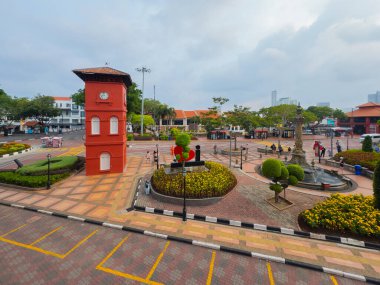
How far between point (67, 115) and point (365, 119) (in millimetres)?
121992

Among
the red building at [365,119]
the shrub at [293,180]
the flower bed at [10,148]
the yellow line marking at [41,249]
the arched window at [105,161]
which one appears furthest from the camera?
the red building at [365,119]

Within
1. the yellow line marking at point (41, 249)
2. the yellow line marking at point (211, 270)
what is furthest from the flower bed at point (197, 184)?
the yellow line marking at point (41, 249)

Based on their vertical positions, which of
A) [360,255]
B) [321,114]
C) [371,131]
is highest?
[321,114]

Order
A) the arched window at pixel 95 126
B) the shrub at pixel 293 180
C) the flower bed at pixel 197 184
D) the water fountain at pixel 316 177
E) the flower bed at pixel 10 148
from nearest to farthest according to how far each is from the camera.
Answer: the shrub at pixel 293 180 → the flower bed at pixel 197 184 → the water fountain at pixel 316 177 → the arched window at pixel 95 126 → the flower bed at pixel 10 148

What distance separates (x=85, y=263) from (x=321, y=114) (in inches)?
3345

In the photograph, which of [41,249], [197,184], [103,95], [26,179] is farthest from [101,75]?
[41,249]

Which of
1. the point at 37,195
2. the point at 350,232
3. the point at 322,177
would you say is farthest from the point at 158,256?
the point at 322,177

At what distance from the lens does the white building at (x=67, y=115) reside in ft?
278

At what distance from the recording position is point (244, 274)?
264 inches

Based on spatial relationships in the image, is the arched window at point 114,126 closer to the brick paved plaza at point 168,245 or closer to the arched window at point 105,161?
the arched window at point 105,161

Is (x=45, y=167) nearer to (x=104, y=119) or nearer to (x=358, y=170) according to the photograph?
(x=104, y=119)

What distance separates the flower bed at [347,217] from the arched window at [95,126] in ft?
59.7

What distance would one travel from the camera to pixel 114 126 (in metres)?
19.0

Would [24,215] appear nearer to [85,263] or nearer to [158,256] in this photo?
[85,263]
